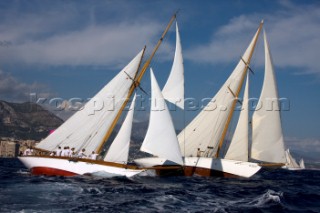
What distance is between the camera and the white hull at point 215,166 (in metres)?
44.2

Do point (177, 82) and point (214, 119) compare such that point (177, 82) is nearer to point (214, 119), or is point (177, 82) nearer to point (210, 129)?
point (214, 119)

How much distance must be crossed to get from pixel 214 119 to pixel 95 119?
16.4 m

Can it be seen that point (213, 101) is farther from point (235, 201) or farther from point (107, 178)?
point (235, 201)

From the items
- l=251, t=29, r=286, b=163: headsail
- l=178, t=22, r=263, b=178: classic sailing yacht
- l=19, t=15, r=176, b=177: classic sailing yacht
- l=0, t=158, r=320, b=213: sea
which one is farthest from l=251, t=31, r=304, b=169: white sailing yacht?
l=19, t=15, r=176, b=177: classic sailing yacht

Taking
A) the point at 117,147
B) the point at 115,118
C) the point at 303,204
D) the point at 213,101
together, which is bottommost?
the point at 303,204

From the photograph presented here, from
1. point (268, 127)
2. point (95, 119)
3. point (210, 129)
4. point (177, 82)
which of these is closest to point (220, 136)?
point (210, 129)

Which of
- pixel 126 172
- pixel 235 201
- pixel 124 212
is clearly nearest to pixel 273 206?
pixel 235 201

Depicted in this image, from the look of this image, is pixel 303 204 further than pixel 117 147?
No

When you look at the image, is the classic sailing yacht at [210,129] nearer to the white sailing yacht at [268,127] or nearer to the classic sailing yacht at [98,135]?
the white sailing yacht at [268,127]

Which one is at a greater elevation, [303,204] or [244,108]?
[244,108]

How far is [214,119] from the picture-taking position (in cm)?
4878

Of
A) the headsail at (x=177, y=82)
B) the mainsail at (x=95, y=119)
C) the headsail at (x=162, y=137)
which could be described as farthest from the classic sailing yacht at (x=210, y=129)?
the headsail at (x=162, y=137)

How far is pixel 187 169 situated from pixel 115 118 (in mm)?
11303

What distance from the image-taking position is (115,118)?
41125 millimetres
